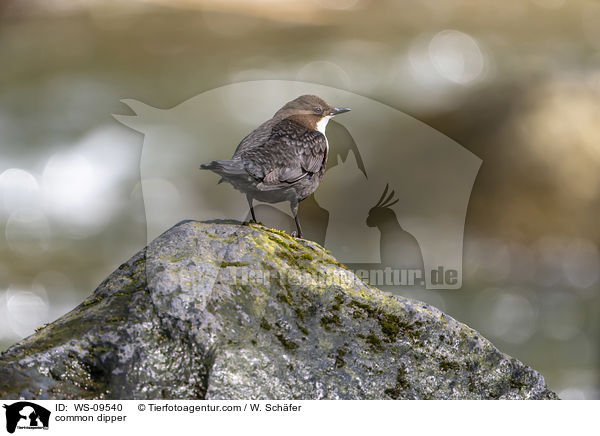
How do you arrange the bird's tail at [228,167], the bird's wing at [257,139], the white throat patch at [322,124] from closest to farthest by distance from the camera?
1. the bird's tail at [228,167]
2. the bird's wing at [257,139]
3. the white throat patch at [322,124]

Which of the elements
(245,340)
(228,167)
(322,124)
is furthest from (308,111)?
(245,340)

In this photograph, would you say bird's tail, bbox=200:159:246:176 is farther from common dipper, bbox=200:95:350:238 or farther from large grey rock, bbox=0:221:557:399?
large grey rock, bbox=0:221:557:399

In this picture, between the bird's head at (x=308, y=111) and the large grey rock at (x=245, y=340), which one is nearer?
the large grey rock at (x=245, y=340)

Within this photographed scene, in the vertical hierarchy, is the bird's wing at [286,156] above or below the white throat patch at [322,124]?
below

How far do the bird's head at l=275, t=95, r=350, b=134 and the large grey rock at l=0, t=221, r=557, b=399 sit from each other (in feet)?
3.72

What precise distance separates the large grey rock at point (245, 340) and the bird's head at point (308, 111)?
113 centimetres

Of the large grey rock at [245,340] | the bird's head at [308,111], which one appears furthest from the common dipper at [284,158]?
the large grey rock at [245,340]

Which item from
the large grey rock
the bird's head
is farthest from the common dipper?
the large grey rock

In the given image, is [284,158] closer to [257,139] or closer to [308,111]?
[257,139]

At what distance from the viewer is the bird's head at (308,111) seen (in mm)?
3668

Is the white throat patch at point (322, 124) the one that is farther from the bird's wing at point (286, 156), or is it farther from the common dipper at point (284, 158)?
the bird's wing at point (286, 156)

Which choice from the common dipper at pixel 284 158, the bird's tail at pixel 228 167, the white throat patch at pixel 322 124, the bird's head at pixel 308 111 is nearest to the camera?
the bird's tail at pixel 228 167

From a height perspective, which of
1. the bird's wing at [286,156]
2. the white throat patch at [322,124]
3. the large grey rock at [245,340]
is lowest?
the large grey rock at [245,340]
